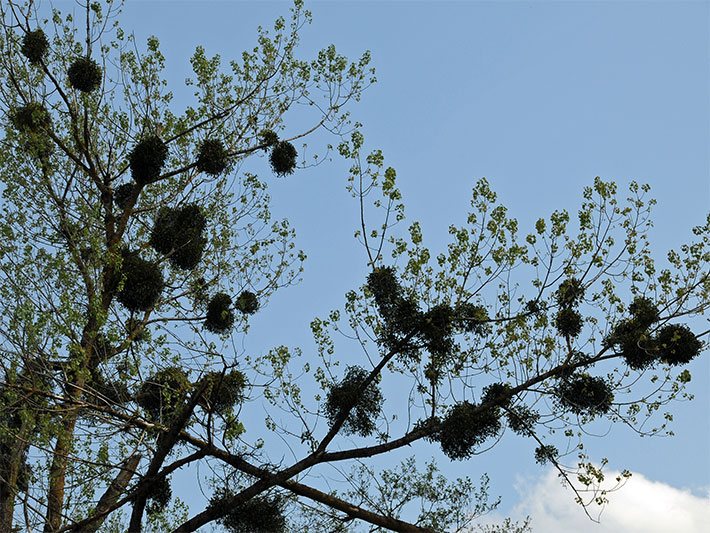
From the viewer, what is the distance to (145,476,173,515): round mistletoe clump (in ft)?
42.4

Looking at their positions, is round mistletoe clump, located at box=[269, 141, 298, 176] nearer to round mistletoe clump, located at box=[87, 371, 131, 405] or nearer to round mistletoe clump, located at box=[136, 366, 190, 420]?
round mistletoe clump, located at box=[136, 366, 190, 420]

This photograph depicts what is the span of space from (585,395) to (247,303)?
18.4 ft

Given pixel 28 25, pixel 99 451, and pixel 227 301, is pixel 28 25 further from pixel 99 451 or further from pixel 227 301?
pixel 99 451

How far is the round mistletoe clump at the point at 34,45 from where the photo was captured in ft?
52.3

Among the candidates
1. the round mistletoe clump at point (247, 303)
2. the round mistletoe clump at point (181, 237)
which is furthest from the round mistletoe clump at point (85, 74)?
the round mistletoe clump at point (247, 303)

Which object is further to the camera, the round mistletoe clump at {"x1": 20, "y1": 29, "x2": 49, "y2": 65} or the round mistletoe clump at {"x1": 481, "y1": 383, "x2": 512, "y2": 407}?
the round mistletoe clump at {"x1": 20, "y1": 29, "x2": 49, "y2": 65}

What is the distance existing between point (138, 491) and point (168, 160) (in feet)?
17.5

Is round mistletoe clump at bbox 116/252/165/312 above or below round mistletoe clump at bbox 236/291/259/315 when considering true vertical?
below

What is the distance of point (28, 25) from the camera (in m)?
16.2

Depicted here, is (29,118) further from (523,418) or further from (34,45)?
(523,418)

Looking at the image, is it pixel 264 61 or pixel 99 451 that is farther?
pixel 264 61

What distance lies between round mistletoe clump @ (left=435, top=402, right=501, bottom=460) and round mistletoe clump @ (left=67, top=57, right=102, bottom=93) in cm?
751

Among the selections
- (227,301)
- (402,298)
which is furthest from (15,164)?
(402,298)

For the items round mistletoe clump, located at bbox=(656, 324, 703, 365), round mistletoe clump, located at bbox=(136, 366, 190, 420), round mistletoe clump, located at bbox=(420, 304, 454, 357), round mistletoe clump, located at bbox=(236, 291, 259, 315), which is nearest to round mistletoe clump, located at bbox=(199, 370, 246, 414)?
round mistletoe clump, located at bbox=(136, 366, 190, 420)
